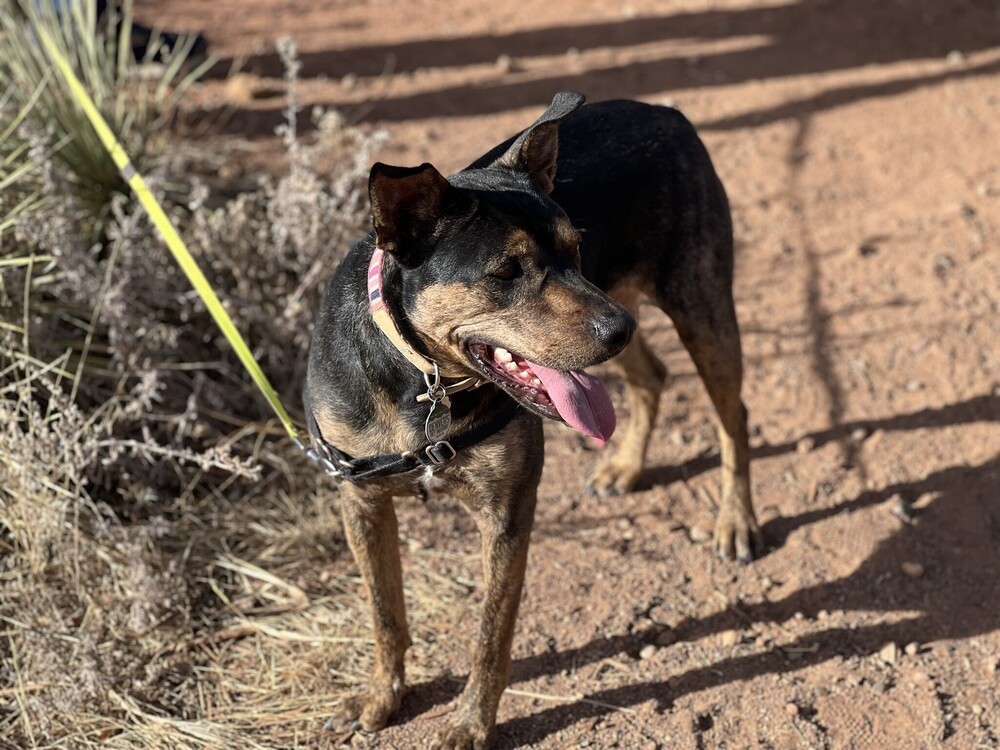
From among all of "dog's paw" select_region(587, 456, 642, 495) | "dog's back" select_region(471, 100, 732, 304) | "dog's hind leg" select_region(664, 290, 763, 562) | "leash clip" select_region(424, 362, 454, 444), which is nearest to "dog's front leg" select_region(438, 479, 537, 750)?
"leash clip" select_region(424, 362, 454, 444)

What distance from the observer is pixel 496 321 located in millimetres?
2975

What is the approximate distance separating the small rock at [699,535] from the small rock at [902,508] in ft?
2.69

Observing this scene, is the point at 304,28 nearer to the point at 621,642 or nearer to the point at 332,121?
the point at 332,121

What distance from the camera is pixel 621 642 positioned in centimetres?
422

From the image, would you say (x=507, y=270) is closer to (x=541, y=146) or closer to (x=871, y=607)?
(x=541, y=146)

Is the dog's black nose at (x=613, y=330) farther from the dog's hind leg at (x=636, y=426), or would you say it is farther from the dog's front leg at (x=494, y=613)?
the dog's hind leg at (x=636, y=426)

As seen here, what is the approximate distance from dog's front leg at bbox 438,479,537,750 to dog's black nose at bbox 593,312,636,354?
69cm

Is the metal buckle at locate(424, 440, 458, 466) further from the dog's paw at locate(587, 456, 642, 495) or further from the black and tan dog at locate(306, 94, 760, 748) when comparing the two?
the dog's paw at locate(587, 456, 642, 495)

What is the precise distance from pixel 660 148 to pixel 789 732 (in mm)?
2178

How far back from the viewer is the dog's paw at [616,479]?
495 centimetres

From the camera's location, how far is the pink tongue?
3.03m

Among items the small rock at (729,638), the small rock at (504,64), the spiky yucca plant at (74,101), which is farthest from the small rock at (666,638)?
the small rock at (504,64)

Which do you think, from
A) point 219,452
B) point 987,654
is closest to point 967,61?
point 987,654

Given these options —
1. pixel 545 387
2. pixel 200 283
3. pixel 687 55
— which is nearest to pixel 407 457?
pixel 545 387
